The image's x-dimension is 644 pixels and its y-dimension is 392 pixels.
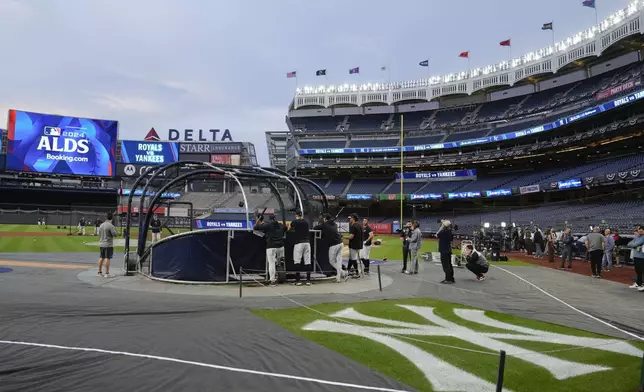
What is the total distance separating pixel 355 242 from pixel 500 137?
1745 inches

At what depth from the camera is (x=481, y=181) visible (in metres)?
52.8

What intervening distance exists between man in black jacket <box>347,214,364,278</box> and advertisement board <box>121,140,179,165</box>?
50153mm

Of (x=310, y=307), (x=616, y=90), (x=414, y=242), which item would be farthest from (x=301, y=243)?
(x=616, y=90)

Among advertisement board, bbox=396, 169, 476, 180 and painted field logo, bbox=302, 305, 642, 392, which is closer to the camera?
painted field logo, bbox=302, 305, 642, 392

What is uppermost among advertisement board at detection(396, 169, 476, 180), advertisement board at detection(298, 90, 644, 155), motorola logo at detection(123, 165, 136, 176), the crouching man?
advertisement board at detection(298, 90, 644, 155)

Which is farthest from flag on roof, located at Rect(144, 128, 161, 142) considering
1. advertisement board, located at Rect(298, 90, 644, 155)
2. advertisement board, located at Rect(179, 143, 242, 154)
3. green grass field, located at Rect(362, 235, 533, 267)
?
green grass field, located at Rect(362, 235, 533, 267)

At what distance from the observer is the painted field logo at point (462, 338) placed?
13.9ft

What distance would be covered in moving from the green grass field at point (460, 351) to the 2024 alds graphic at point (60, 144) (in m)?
51.7

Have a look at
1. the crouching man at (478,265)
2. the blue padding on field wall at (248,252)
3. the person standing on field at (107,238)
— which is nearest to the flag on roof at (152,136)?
the person standing on field at (107,238)

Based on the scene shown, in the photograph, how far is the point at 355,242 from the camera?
11.9m

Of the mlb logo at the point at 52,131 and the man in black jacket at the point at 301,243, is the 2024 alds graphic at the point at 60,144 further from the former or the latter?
the man in black jacket at the point at 301,243

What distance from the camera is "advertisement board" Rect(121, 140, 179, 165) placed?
57062 millimetres

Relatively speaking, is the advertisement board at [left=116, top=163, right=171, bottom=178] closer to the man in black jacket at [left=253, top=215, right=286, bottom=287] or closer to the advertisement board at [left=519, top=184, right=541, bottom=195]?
the advertisement board at [left=519, top=184, right=541, bottom=195]

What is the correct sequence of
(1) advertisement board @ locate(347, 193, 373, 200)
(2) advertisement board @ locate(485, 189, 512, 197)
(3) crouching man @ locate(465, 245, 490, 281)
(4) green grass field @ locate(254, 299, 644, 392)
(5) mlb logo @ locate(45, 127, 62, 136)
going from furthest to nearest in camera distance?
1. (1) advertisement board @ locate(347, 193, 373, 200)
2. (5) mlb logo @ locate(45, 127, 62, 136)
3. (2) advertisement board @ locate(485, 189, 512, 197)
4. (3) crouching man @ locate(465, 245, 490, 281)
5. (4) green grass field @ locate(254, 299, 644, 392)
